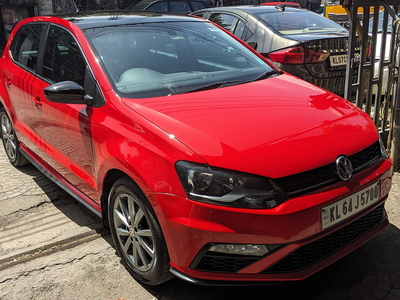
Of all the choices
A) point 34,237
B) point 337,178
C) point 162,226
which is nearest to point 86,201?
point 34,237

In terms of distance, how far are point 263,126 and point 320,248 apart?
728mm

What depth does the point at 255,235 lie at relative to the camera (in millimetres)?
2115

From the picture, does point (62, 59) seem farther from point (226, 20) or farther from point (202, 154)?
point (226, 20)

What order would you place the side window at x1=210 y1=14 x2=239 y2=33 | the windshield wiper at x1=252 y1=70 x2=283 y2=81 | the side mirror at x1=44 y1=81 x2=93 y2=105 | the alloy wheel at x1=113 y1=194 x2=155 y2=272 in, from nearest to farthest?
the alloy wheel at x1=113 y1=194 x2=155 y2=272, the side mirror at x1=44 y1=81 x2=93 y2=105, the windshield wiper at x1=252 y1=70 x2=283 y2=81, the side window at x1=210 y1=14 x2=239 y2=33

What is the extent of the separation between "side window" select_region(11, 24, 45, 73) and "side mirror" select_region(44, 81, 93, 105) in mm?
1189

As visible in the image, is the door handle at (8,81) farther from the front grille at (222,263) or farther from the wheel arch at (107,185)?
the front grille at (222,263)

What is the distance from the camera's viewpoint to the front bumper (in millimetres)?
2105

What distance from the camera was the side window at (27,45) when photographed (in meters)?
3.97

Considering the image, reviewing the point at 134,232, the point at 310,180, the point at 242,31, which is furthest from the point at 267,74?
the point at 242,31

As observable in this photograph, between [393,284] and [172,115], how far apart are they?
1.66m

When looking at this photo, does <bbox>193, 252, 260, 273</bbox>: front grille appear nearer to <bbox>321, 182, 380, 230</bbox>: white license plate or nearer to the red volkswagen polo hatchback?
the red volkswagen polo hatchback

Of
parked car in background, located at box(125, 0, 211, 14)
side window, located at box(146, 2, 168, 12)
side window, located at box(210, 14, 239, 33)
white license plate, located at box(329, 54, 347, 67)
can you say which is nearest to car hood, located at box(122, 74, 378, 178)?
white license plate, located at box(329, 54, 347, 67)

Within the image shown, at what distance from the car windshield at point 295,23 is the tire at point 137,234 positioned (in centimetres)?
377

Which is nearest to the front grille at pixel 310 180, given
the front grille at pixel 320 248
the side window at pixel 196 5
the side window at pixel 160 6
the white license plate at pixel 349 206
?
the white license plate at pixel 349 206
